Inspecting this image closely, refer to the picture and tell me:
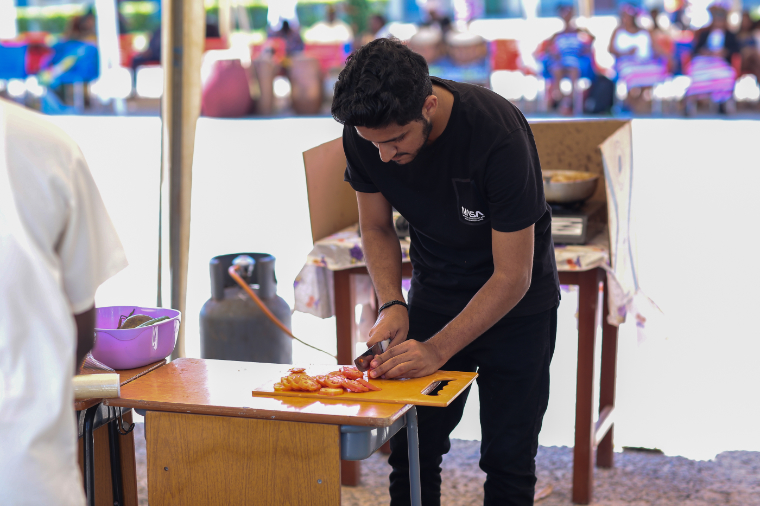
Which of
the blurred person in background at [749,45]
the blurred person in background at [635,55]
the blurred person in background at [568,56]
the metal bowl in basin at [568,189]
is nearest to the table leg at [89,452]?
the metal bowl in basin at [568,189]

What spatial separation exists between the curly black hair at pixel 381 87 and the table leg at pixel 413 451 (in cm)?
67

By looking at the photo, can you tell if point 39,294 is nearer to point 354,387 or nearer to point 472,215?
point 354,387

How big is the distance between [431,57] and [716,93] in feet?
14.8

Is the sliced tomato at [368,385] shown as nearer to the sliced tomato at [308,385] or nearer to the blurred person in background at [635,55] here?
the sliced tomato at [308,385]

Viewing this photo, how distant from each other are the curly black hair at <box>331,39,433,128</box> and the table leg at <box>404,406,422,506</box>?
667 millimetres

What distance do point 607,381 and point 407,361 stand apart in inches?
61.4

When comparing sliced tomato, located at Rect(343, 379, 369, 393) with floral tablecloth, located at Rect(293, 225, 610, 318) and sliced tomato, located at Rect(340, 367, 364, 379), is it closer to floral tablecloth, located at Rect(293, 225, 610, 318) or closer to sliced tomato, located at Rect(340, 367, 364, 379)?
sliced tomato, located at Rect(340, 367, 364, 379)

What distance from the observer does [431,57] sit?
13203 mm

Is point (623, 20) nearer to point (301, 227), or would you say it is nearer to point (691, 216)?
point (691, 216)

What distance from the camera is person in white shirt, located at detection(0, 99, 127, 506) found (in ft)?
3.55

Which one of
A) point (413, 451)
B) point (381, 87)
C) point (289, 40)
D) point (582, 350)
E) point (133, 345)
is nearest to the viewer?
point (381, 87)

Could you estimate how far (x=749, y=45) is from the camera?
11312 millimetres

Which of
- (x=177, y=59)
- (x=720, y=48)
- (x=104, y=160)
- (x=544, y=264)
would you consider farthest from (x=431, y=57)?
(x=544, y=264)

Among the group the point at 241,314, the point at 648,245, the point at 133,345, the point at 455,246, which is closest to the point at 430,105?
the point at 455,246
